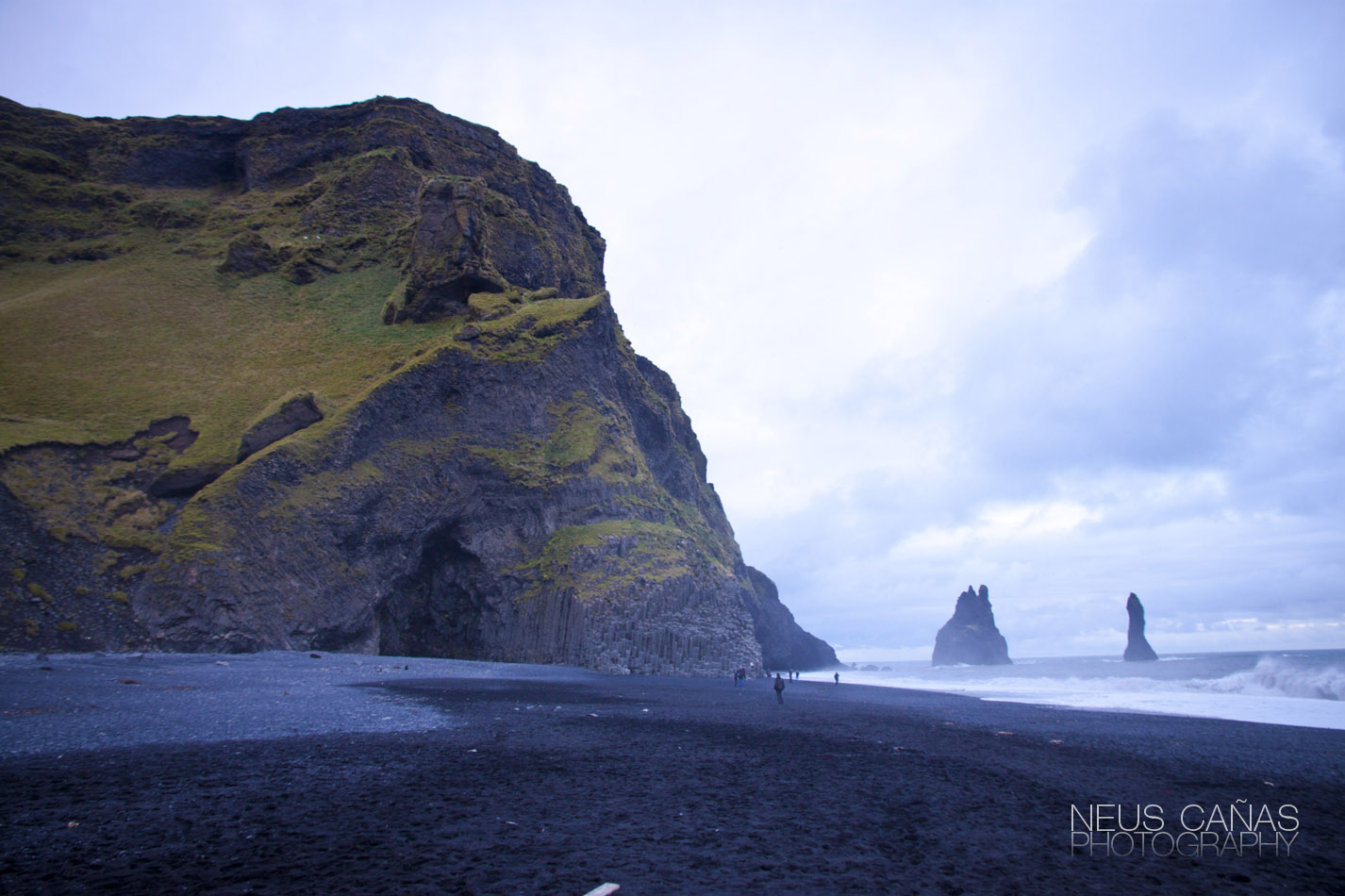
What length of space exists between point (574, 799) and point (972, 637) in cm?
16924

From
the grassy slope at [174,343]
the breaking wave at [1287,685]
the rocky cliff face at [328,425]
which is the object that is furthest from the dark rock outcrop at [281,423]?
the breaking wave at [1287,685]

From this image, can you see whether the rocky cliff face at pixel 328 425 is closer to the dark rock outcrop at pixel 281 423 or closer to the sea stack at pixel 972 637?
the dark rock outcrop at pixel 281 423

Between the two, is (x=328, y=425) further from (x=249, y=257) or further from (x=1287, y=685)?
(x=1287, y=685)

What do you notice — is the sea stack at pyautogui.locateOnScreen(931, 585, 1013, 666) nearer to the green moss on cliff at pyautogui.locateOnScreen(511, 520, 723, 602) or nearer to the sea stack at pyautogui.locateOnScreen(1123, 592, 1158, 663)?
the sea stack at pyautogui.locateOnScreen(1123, 592, 1158, 663)

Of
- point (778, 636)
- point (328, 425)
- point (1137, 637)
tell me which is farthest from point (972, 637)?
point (328, 425)

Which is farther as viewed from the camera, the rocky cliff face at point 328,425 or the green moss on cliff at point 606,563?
the green moss on cliff at point 606,563

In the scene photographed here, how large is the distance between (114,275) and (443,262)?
3031cm

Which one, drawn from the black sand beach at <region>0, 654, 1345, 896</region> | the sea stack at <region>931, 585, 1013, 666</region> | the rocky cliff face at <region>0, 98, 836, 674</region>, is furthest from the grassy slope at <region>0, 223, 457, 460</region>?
the sea stack at <region>931, 585, 1013, 666</region>

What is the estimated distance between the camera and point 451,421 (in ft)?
147

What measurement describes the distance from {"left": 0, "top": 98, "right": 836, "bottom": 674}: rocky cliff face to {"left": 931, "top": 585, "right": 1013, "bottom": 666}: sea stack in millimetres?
110568

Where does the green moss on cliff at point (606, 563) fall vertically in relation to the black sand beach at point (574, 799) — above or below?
above

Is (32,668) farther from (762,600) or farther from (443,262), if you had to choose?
(762,600)

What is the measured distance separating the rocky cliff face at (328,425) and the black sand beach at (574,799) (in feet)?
47.1

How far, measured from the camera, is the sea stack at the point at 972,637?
152875 mm
